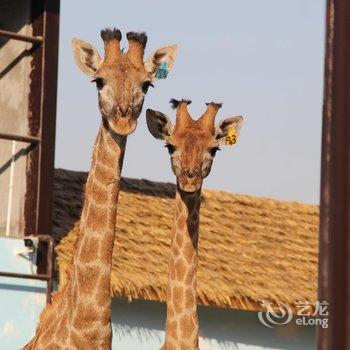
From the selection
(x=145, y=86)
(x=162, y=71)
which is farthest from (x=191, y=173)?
(x=145, y=86)

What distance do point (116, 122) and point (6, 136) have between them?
7959mm

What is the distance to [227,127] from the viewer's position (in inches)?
494

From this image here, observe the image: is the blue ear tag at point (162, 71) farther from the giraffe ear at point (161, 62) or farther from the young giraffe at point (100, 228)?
the young giraffe at point (100, 228)

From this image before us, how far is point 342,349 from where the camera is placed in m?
1.56

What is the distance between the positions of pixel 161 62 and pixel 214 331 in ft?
29.7

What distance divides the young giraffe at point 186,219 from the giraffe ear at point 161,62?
4.06 feet

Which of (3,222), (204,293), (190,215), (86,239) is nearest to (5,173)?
(3,222)

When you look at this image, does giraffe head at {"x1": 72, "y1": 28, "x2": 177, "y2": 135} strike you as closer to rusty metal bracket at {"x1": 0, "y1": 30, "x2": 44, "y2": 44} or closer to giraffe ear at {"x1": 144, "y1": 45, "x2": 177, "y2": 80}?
giraffe ear at {"x1": 144, "y1": 45, "x2": 177, "y2": 80}

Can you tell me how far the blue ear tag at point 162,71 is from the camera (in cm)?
938

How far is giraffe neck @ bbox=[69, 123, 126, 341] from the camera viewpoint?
886 centimetres

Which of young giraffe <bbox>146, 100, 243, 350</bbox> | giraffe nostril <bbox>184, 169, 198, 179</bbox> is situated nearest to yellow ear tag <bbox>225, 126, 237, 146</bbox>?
young giraffe <bbox>146, 100, 243, 350</bbox>

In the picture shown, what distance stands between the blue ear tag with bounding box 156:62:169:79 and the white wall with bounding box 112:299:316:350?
761 cm

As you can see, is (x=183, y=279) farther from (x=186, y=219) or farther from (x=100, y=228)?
(x=100, y=228)

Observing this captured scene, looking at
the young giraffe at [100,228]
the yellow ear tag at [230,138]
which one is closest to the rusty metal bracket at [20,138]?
the yellow ear tag at [230,138]
